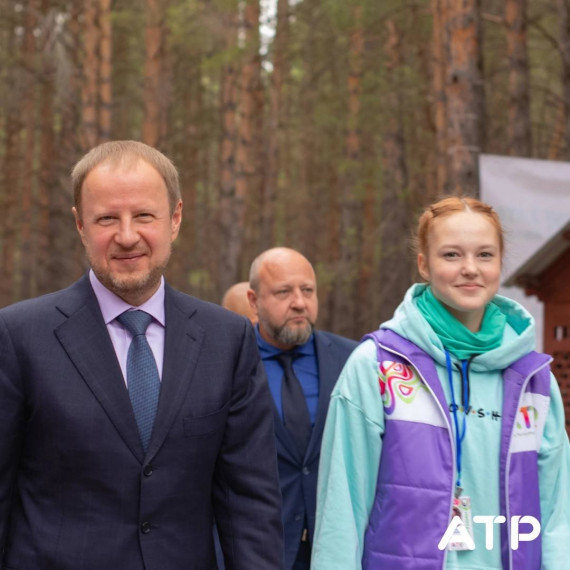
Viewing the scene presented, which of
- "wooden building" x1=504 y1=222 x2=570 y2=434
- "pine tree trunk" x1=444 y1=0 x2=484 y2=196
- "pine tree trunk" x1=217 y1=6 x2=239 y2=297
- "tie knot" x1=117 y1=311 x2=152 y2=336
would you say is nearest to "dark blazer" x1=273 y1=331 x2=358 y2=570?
"tie knot" x1=117 y1=311 x2=152 y2=336

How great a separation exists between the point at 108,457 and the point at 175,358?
13.5 inches

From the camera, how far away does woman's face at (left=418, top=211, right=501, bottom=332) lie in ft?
10.9

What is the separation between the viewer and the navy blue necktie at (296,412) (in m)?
4.33

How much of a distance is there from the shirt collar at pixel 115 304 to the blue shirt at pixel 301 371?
167 cm

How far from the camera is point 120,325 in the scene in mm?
2756

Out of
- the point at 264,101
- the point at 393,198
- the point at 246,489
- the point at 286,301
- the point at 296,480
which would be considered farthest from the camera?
the point at 264,101

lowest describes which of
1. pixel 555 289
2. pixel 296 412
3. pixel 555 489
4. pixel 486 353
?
pixel 555 489

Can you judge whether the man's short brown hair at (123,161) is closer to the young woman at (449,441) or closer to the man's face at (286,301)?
the young woman at (449,441)

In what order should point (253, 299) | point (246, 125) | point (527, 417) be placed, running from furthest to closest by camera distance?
point (246, 125)
point (253, 299)
point (527, 417)

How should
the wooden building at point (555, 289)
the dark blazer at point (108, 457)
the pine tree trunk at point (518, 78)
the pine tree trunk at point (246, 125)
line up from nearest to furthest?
the dark blazer at point (108, 457) → the wooden building at point (555, 289) → the pine tree trunk at point (518, 78) → the pine tree trunk at point (246, 125)

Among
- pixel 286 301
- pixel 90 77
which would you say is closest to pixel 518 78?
pixel 90 77

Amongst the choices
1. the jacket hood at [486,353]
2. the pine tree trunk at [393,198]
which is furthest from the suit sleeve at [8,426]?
the pine tree trunk at [393,198]

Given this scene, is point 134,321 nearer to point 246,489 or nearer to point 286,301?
point 246,489

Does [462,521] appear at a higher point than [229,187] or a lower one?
lower
